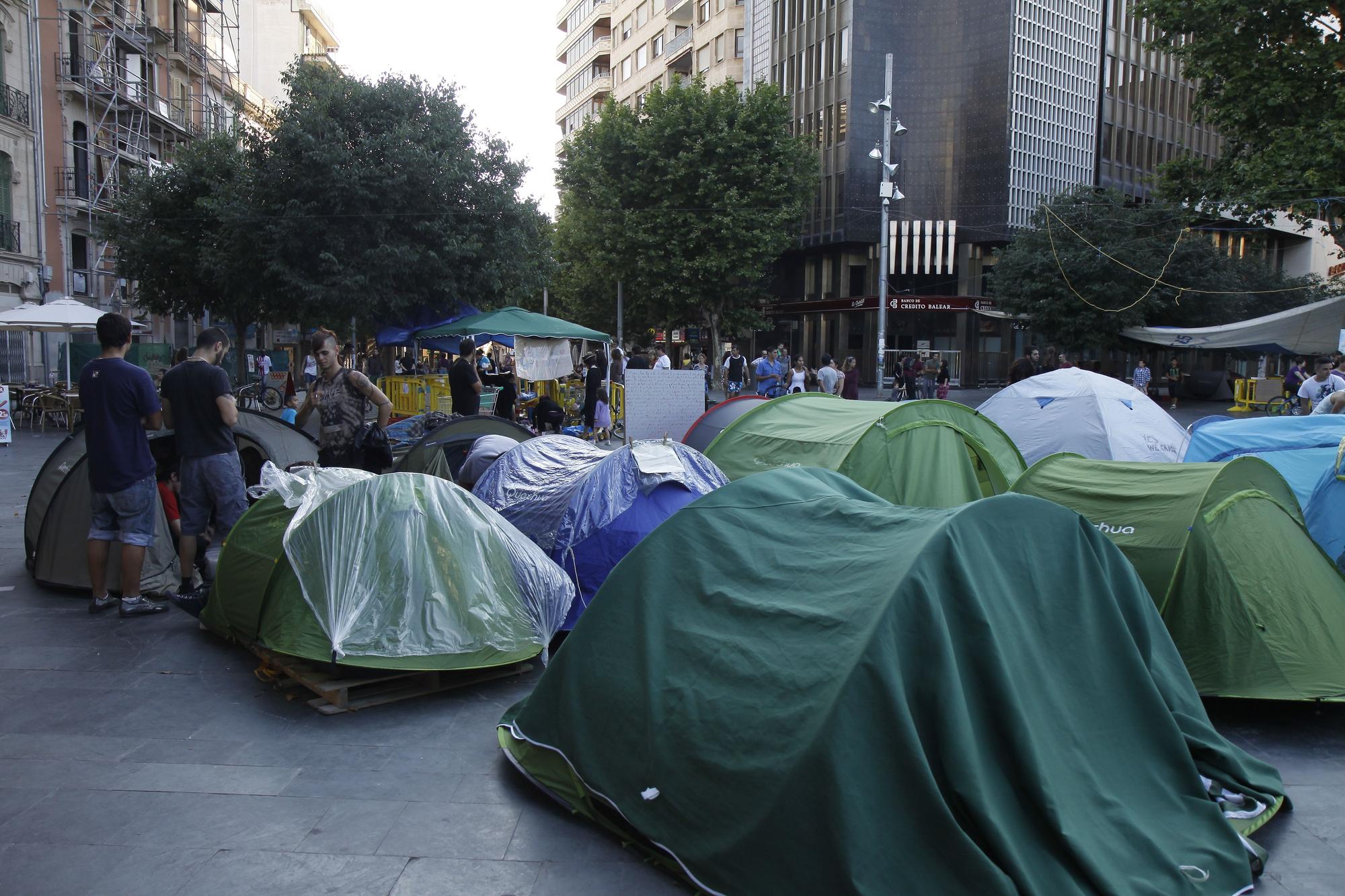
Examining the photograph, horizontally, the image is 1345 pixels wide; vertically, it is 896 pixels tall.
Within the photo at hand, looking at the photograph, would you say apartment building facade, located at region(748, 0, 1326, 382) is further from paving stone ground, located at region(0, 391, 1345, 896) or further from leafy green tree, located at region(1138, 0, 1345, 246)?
paving stone ground, located at region(0, 391, 1345, 896)

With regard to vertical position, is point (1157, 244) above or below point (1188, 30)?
below

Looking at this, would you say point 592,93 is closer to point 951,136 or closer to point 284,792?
point 951,136

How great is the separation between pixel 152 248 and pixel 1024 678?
92.6 feet

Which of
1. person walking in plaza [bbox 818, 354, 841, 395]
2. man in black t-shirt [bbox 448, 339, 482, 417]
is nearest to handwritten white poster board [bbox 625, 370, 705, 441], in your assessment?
man in black t-shirt [bbox 448, 339, 482, 417]

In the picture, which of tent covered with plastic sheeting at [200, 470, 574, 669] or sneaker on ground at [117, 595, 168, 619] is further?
sneaker on ground at [117, 595, 168, 619]

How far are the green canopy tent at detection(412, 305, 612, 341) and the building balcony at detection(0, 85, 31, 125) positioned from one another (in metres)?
14.6

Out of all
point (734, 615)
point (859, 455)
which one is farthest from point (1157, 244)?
point (734, 615)

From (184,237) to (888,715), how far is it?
27981mm

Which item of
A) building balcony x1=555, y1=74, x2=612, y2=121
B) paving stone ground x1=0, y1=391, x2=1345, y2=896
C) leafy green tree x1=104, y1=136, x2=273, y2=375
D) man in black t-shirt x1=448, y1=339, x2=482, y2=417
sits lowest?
paving stone ground x1=0, y1=391, x2=1345, y2=896

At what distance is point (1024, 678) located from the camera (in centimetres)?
336

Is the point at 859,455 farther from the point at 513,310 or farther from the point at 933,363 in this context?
the point at 933,363

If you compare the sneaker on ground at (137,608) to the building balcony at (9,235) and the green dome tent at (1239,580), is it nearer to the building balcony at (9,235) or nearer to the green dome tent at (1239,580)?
the green dome tent at (1239,580)

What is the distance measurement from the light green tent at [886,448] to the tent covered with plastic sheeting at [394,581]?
2.83 m

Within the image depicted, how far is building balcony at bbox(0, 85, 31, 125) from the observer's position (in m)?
25.4
